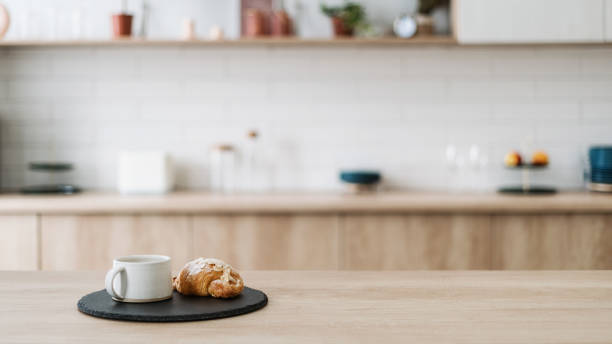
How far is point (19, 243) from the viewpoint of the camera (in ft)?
9.64

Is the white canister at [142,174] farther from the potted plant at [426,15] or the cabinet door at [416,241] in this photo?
the potted plant at [426,15]

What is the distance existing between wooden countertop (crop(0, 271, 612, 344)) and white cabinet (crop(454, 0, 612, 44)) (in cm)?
199

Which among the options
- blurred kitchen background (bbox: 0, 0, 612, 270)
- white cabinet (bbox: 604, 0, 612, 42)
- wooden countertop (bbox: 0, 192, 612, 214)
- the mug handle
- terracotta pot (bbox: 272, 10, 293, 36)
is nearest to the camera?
the mug handle

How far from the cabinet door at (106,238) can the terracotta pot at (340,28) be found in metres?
1.26

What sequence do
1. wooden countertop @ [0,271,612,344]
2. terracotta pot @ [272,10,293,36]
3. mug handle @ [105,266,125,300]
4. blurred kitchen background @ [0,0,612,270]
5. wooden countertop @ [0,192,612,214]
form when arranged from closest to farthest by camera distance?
wooden countertop @ [0,271,612,344] < mug handle @ [105,266,125,300] < wooden countertop @ [0,192,612,214] < terracotta pot @ [272,10,293,36] < blurred kitchen background @ [0,0,612,270]

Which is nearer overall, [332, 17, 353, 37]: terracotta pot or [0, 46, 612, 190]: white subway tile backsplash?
[332, 17, 353, 37]: terracotta pot

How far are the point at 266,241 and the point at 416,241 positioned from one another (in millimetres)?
669

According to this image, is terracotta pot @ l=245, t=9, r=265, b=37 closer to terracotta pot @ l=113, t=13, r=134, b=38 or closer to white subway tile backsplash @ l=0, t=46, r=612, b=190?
white subway tile backsplash @ l=0, t=46, r=612, b=190

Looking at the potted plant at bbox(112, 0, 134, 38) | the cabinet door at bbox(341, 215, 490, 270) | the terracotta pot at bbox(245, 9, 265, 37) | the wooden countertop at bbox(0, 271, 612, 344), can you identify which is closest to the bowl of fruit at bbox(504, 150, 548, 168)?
the cabinet door at bbox(341, 215, 490, 270)

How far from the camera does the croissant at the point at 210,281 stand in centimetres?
119

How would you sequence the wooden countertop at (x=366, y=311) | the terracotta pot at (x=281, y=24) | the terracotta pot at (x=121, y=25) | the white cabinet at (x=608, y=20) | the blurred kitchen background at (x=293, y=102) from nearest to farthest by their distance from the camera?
the wooden countertop at (x=366, y=311) → the white cabinet at (x=608, y=20) → the terracotta pot at (x=121, y=25) → the terracotta pot at (x=281, y=24) → the blurred kitchen background at (x=293, y=102)

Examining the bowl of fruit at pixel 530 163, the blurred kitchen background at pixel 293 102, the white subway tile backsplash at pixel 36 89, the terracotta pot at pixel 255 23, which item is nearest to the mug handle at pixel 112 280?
the blurred kitchen background at pixel 293 102

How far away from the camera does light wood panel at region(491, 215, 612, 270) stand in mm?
2879

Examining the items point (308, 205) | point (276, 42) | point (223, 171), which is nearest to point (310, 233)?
point (308, 205)
